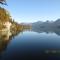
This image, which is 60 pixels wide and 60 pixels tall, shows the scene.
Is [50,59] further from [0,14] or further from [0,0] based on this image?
[0,14]

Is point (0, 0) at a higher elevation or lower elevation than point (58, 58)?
higher

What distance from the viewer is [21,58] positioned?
151ft

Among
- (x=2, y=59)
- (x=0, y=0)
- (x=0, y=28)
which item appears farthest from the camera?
(x=0, y=28)

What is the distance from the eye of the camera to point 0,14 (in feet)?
558

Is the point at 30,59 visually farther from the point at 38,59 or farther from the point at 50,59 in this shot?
the point at 50,59

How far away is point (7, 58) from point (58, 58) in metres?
15.3

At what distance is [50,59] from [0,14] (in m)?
133

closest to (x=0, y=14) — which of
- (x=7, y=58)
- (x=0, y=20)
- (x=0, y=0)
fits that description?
(x=0, y=20)

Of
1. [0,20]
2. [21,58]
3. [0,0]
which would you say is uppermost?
[0,0]

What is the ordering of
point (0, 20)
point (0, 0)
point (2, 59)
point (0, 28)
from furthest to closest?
point (0, 20) → point (0, 28) → point (0, 0) → point (2, 59)

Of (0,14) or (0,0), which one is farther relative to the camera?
(0,14)

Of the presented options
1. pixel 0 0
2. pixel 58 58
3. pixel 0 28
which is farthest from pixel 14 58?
pixel 0 28

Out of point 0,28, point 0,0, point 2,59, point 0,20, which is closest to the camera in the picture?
point 2,59

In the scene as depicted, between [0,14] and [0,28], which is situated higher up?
[0,14]
